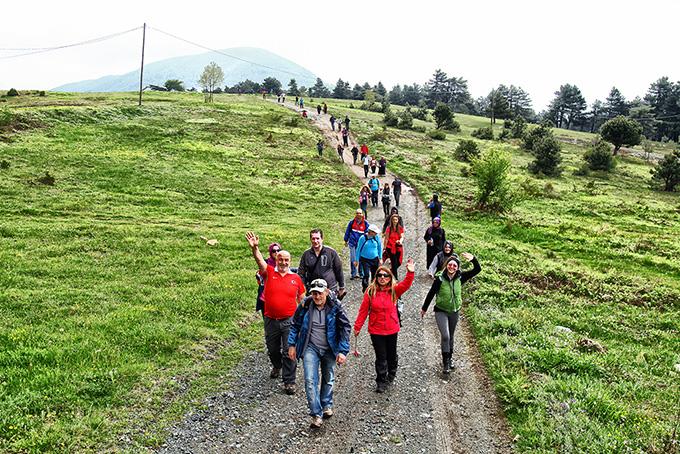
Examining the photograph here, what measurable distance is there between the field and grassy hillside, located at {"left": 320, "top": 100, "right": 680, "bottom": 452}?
0.06 meters

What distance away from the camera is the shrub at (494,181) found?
29047mm

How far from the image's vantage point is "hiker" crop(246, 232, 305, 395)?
26.4 feet

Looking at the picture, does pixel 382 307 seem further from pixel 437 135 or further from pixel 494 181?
pixel 437 135

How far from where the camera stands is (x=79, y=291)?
41.0 feet

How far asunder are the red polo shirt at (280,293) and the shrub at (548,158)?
45.3m

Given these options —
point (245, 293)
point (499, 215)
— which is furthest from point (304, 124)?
point (245, 293)

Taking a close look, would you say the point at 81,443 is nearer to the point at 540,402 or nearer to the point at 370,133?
the point at 540,402

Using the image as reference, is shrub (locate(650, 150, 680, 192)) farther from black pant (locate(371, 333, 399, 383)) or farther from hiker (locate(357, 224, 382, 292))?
black pant (locate(371, 333, 399, 383))

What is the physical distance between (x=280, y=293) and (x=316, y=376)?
161 centimetres

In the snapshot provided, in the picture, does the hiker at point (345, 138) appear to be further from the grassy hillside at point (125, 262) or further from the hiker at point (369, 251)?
the hiker at point (369, 251)

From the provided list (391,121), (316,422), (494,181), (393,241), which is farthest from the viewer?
(391,121)

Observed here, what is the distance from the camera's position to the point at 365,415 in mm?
7867

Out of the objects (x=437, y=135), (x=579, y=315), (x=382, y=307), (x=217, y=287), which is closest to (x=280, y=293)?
(x=382, y=307)

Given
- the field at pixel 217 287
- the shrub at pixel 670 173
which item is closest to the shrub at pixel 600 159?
the shrub at pixel 670 173
